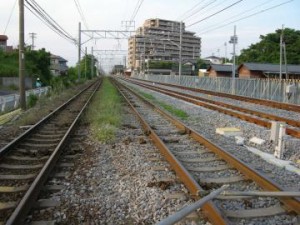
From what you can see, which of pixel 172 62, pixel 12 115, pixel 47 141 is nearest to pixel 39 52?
pixel 12 115

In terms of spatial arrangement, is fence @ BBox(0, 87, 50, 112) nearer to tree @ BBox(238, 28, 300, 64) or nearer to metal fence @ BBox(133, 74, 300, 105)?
metal fence @ BBox(133, 74, 300, 105)

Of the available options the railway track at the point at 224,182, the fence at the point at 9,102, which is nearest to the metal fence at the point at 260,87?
the fence at the point at 9,102

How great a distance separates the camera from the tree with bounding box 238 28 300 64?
2955 inches

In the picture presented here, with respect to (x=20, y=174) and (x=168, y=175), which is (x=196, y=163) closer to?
(x=168, y=175)

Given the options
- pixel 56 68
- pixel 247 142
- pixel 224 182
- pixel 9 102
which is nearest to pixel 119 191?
pixel 224 182

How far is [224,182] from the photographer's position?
287 inches

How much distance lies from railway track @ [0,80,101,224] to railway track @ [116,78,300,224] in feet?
7.64

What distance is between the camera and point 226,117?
1858 centimetres

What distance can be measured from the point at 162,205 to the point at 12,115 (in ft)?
45.2

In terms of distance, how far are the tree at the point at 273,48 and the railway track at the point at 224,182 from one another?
219 ft

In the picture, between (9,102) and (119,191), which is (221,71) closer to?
(9,102)

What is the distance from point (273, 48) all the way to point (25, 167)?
249 ft

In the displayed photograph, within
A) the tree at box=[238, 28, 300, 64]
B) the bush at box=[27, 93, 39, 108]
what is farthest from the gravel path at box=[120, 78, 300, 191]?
the tree at box=[238, 28, 300, 64]

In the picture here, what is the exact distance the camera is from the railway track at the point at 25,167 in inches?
234
